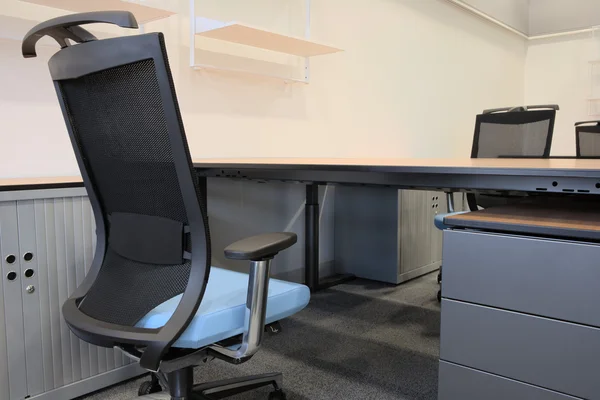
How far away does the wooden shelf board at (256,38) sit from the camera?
2289mm

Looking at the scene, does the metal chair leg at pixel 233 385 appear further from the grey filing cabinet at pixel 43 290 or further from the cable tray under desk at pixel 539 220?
the cable tray under desk at pixel 539 220

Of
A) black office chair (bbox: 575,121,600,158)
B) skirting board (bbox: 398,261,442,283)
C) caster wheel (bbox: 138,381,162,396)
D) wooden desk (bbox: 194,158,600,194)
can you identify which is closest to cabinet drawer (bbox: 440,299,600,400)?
wooden desk (bbox: 194,158,600,194)

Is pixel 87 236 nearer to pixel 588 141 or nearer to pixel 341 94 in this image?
pixel 341 94

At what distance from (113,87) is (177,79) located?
150 centimetres

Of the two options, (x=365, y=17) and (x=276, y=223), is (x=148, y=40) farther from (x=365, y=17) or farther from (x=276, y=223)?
(x=365, y=17)

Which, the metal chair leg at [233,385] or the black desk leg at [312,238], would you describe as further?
the black desk leg at [312,238]

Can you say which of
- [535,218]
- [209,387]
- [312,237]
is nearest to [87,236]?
[209,387]

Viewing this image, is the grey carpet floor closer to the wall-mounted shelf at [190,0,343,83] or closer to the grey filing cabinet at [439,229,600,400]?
the grey filing cabinet at [439,229,600,400]

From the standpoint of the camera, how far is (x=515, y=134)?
3051 millimetres

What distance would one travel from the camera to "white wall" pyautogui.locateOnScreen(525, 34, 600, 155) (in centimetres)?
557

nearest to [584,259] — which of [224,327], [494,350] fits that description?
[494,350]

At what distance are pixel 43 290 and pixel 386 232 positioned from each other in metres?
2.06

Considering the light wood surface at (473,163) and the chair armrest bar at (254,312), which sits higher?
the light wood surface at (473,163)

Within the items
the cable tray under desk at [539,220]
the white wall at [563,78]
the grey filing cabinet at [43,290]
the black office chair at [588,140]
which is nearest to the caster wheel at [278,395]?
the grey filing cabinet at [43,290]
